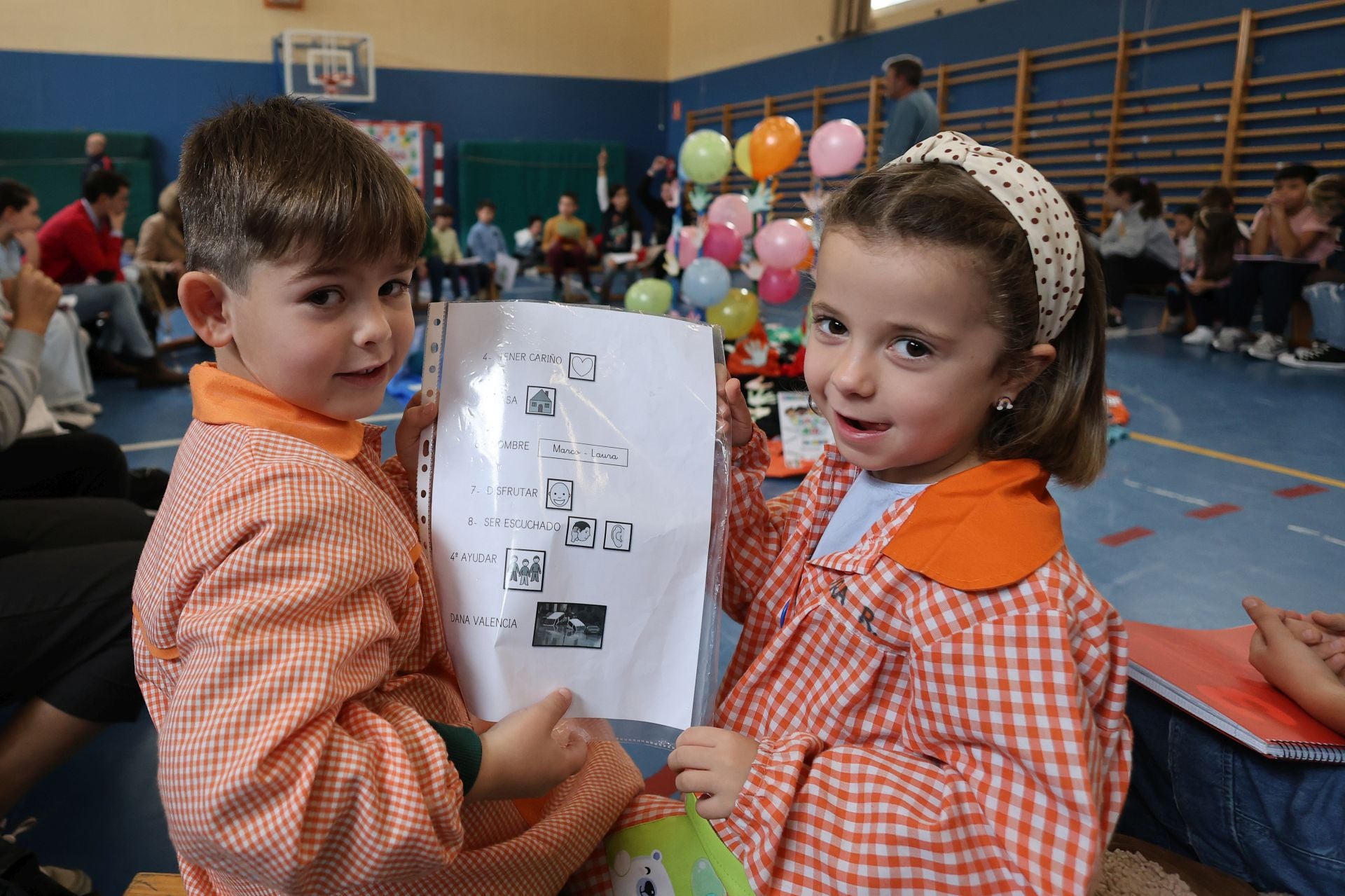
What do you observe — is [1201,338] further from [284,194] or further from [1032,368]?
[284,194]

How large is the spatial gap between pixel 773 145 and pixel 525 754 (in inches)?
168

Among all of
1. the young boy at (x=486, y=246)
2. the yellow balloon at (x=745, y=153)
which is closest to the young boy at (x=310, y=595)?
the yellow balloon at (x=745, y=153)

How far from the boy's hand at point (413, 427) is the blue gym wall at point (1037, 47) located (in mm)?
7331

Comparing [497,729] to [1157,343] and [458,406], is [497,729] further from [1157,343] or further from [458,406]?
[1157,343]

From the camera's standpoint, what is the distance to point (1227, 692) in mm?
1022

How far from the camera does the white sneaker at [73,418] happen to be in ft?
12.5

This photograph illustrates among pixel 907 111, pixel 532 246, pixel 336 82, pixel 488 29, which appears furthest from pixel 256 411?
pixel 488 29

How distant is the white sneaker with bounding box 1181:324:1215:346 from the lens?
634 centimetres

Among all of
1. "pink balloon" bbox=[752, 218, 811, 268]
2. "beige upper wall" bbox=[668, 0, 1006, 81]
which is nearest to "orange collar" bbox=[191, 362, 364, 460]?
"pink balloon" bbox=[752, 218, 811, 268]

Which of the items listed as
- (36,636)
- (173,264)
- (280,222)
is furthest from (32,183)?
(280,222)

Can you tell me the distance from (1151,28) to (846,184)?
299 inches

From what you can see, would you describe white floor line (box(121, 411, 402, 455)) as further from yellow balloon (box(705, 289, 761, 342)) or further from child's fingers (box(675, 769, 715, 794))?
child's fingers (box(675, 769, 715, 794))

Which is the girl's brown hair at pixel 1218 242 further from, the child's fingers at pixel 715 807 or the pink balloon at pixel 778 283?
the child's fingers at pixel 715 807

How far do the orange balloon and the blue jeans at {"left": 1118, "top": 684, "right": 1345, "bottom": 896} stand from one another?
3.96m
